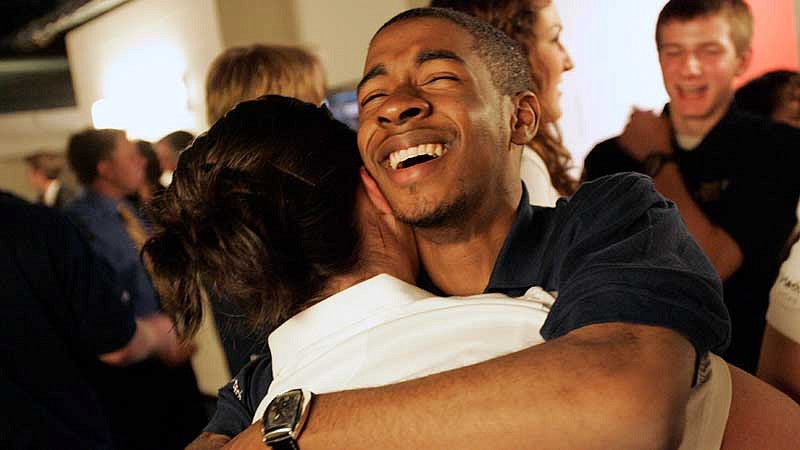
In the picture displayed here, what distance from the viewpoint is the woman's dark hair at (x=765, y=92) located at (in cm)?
178

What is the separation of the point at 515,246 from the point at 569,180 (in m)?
0.76

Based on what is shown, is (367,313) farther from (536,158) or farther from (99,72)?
(99,72)

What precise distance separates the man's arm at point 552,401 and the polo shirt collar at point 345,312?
0.20 metres

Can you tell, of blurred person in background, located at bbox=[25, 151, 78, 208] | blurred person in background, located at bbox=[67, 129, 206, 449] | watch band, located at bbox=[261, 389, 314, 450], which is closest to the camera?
watch band, located at bbox=[261, 389, 314, 450]

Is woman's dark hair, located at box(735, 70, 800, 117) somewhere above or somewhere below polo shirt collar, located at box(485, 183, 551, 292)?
above

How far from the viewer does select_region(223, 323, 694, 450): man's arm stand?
952 mm

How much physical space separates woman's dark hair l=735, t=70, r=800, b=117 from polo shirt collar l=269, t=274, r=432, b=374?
962mm

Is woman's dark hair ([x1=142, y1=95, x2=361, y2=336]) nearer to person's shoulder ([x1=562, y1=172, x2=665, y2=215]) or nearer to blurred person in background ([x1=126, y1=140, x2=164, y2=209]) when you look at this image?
person's shoulder ([x1=562, y1=172, x2=665, y2=215])

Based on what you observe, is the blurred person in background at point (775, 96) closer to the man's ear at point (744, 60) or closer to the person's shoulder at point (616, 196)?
the man's ear at point (744, 60)

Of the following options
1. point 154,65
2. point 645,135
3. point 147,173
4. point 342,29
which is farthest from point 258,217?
point 154,65

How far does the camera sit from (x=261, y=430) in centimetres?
113

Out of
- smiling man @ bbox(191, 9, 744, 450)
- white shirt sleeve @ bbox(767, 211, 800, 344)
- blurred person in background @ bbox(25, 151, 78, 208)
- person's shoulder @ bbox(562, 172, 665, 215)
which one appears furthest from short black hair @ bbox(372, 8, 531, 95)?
blurred person in background @ bbox(25, 151, 78, 208)

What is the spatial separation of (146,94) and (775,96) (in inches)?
168

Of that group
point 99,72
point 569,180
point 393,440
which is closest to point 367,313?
point 393,440
